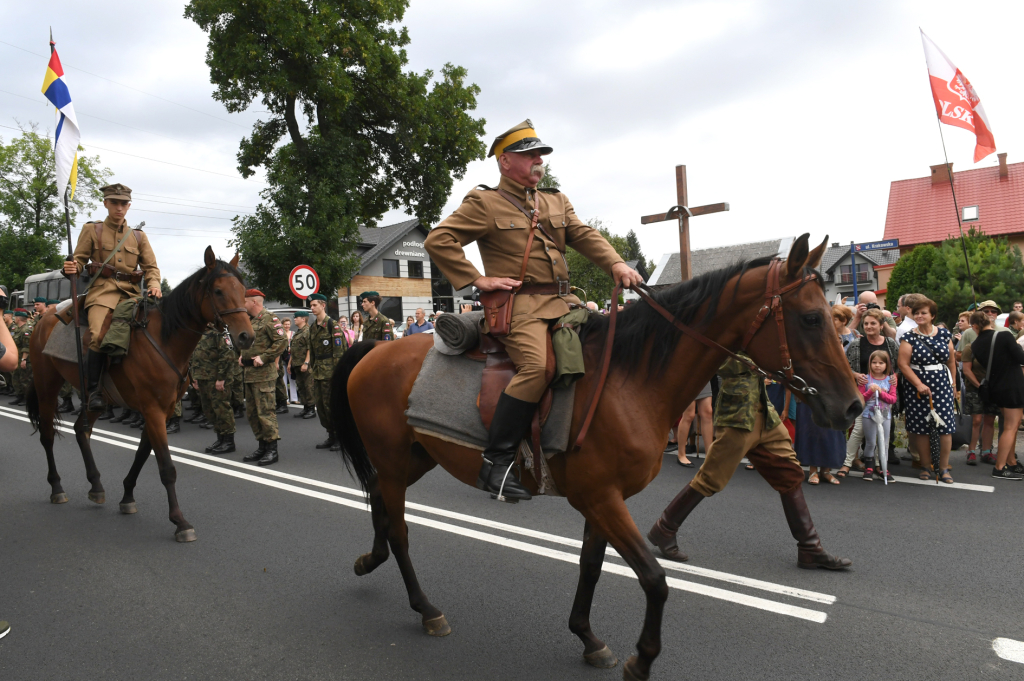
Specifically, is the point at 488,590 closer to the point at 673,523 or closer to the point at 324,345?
the point at 673,523

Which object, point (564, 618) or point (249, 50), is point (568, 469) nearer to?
point (564, 618)

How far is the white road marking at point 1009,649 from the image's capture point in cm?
325

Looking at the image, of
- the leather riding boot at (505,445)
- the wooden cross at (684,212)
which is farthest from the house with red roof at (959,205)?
the leather riding boot at (505,445)

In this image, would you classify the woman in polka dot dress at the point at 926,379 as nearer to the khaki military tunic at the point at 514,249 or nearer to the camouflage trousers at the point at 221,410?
the khaki military tunic at the point at 514,249

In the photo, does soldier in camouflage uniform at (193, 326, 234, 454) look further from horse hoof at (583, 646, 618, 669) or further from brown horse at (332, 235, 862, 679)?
horse hoof at (583, 646, 618, 669)

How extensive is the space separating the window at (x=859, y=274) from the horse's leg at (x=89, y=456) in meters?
52.5

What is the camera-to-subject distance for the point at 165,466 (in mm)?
5738

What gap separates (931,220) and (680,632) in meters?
52.2

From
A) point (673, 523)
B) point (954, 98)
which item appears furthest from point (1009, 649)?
point (954, 98)

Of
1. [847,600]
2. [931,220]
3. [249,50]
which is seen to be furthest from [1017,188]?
[847,600]

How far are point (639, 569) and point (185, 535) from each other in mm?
4072

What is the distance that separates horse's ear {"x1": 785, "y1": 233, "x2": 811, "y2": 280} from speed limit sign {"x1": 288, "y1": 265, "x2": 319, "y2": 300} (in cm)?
1318

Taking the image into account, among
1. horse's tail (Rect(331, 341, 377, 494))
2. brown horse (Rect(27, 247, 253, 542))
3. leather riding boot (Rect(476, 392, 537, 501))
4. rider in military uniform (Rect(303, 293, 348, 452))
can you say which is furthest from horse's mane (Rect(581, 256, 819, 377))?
rider in military uniform (Rect(303, 293, 348, 452))

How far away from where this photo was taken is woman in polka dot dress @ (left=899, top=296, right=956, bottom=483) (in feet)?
23.4
